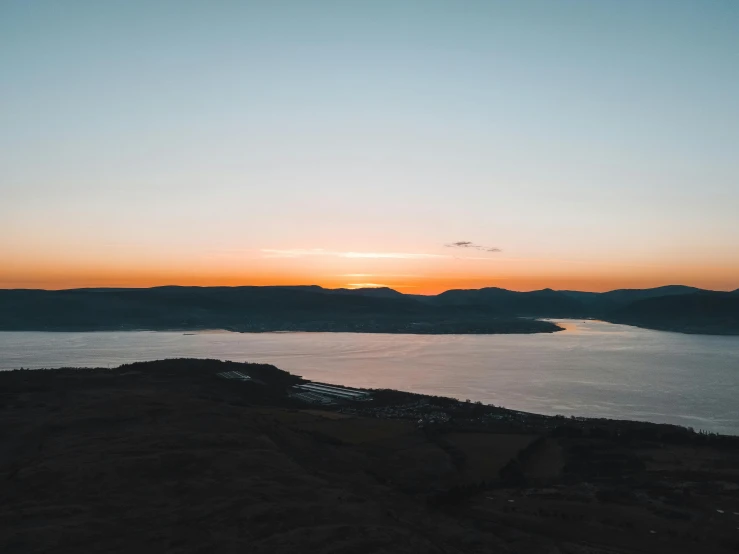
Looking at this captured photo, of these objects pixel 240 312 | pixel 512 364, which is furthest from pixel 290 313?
pixel 512 364

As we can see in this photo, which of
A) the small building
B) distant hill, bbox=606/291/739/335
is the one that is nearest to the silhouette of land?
distant hill, bbox=606/291/739/335

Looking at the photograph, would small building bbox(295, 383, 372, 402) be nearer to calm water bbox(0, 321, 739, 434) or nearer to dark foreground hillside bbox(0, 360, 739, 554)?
calm water bbox(0, 321, 739, 434)

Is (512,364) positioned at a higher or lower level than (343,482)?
lower

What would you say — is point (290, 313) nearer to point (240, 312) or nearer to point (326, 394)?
point (240, 312)

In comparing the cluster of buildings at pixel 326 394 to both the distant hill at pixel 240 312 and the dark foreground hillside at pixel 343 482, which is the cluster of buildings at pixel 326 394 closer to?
the dark foreground hillside at pixel 343 482

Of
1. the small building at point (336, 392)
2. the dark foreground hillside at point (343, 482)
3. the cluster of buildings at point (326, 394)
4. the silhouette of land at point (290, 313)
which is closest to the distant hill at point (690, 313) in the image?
the silhouette of land at point (290, 313)

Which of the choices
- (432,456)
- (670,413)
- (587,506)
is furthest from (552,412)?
(587,506)
